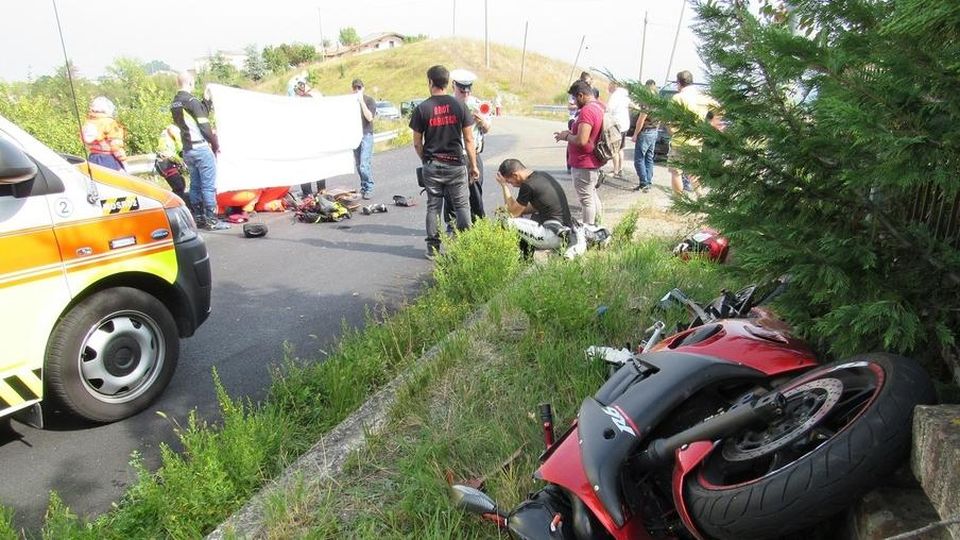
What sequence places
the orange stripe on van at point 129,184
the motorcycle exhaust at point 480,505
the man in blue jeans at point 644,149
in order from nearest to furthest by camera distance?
the motorcycle exhaust at point 480,505, the orange stripe on van at point 129,184, the man in blue jeans at point 644,149

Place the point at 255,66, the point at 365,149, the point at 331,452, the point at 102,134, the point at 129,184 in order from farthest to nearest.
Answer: the point at 255,66 → the point at 365,149 → the point at 102,134 → the point at 129,184 → the point at 331,452

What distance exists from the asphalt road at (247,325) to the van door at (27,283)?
0.46 metres

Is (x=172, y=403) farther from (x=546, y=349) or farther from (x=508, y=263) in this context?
(x=508, y=263)

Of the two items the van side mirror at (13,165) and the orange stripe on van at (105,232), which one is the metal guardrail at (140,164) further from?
the van side mirror at (13,165)

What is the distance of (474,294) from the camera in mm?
5031

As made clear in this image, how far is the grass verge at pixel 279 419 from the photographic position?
8.82 ft

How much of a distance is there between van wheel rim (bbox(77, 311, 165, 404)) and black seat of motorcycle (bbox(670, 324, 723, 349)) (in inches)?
118

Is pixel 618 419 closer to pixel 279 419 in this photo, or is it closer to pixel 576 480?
pixel 576 480

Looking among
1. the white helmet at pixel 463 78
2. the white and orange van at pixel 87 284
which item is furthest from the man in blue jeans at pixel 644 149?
the white and orange van at pixel 87 284

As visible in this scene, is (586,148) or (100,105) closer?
(586,148)

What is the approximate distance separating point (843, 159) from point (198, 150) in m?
8.04

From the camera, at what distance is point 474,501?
2.15m

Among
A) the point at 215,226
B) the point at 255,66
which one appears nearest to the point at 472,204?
the point at 215,226

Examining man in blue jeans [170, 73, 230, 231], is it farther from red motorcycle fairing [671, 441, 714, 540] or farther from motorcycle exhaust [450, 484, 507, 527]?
red motorcycle fairing [671, 441, 714, 540]
